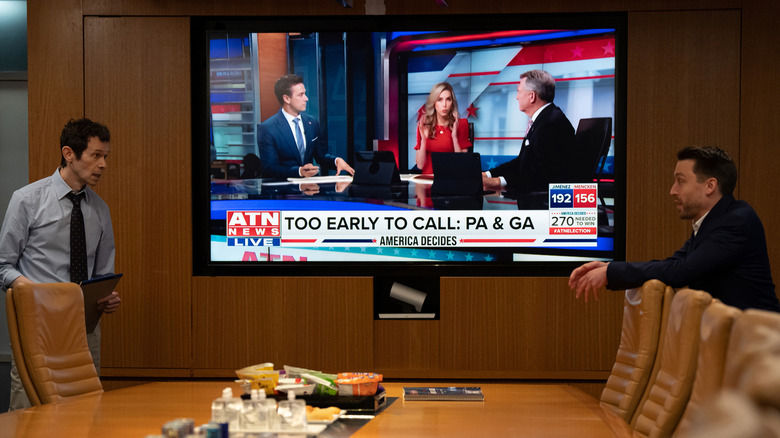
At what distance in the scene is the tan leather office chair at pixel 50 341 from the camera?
9.77ft

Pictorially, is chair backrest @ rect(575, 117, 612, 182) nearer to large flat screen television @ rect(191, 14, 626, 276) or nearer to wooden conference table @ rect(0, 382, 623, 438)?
large flat screen television @ rect(191, 14, 626, 276)

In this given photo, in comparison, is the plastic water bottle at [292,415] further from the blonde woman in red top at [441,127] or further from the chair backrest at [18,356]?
the blonde woman in red top at [441,127]

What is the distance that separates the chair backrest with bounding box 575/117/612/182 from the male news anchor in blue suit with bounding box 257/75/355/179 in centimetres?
163

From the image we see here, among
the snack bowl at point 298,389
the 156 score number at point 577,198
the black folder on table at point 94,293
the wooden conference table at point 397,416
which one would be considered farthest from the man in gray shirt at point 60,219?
the 156 score number at point 577,198

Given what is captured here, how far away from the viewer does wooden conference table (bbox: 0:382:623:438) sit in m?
2.26

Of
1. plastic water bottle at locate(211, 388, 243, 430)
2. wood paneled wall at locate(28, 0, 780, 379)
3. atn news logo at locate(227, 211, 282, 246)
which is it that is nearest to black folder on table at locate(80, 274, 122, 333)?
wood paneled wall at locate(28, 0, 780, 379)

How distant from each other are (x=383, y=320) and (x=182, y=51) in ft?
7.55

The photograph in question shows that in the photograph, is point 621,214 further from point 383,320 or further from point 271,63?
point 271,63

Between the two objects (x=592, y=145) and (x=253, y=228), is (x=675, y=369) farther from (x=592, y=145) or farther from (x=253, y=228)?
(x=253, y=228)

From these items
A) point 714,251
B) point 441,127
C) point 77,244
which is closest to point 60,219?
point 77,244

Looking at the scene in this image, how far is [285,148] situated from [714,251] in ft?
9.64

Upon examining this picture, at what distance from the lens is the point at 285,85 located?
511cm

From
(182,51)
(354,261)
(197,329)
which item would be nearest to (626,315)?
(354,261)

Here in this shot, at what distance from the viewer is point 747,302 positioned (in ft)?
10.5
